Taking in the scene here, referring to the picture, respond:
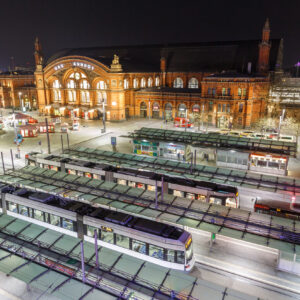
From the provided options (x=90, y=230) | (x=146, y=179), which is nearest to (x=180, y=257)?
(x=90, y=230)

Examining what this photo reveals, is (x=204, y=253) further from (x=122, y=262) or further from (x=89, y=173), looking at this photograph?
(x=89, y=173)

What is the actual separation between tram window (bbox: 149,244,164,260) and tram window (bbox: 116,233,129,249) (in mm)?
1692

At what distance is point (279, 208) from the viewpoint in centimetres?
2483

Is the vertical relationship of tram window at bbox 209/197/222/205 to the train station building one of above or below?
below

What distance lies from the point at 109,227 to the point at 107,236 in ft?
2.66

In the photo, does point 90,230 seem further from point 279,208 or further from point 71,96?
point 71,96

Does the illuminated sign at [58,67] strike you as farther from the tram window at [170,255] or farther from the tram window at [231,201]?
the tram window at [170,255]

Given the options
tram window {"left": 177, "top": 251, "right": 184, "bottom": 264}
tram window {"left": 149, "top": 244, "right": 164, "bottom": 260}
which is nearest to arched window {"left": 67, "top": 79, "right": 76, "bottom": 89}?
tram window {"left": 149, "top": 244, "right": 164, "bottom": 260}

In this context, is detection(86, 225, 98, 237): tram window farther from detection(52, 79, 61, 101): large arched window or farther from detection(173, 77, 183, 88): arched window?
detection(52, 79, 61, 101): large arched window

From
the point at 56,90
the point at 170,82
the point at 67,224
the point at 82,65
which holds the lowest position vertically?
the point at 67,224

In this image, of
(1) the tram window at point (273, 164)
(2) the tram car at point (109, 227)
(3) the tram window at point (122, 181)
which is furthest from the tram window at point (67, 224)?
(1) the tram window at point (273, 164)

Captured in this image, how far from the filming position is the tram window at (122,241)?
17812 millimetres

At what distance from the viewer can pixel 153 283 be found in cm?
1330

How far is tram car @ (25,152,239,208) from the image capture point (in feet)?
81.7
